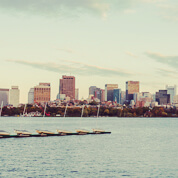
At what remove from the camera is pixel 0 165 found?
2050 inches

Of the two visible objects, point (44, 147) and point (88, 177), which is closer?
point (88, 177)

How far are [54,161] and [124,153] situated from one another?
15.0 meters

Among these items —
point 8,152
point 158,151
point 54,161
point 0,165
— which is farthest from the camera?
point 158,151

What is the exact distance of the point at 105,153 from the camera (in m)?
66.5

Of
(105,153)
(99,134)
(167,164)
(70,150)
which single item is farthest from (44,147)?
(99,134)

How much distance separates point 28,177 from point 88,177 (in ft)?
22.4

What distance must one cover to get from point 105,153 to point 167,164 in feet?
47.4

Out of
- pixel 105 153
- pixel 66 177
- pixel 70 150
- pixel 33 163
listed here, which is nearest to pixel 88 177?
pixel 66 177

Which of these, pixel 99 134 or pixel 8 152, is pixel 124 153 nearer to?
pixel 8 152

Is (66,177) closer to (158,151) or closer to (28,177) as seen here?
(28,177)

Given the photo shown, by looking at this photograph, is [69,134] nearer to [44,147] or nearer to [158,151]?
[44,147]

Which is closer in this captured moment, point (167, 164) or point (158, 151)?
point (167, 164)

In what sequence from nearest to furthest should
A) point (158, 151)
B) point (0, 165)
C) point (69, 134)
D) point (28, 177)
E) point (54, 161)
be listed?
1. point (28, 177)
2. point (0, 165)
3. point (54, 161)
4. point (158, 151)
5. point (69, 134)

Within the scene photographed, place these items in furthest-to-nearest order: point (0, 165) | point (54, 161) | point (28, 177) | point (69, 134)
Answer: point (69, 134) → point (54, 161) → point (0, 165) → point (28, 177)
